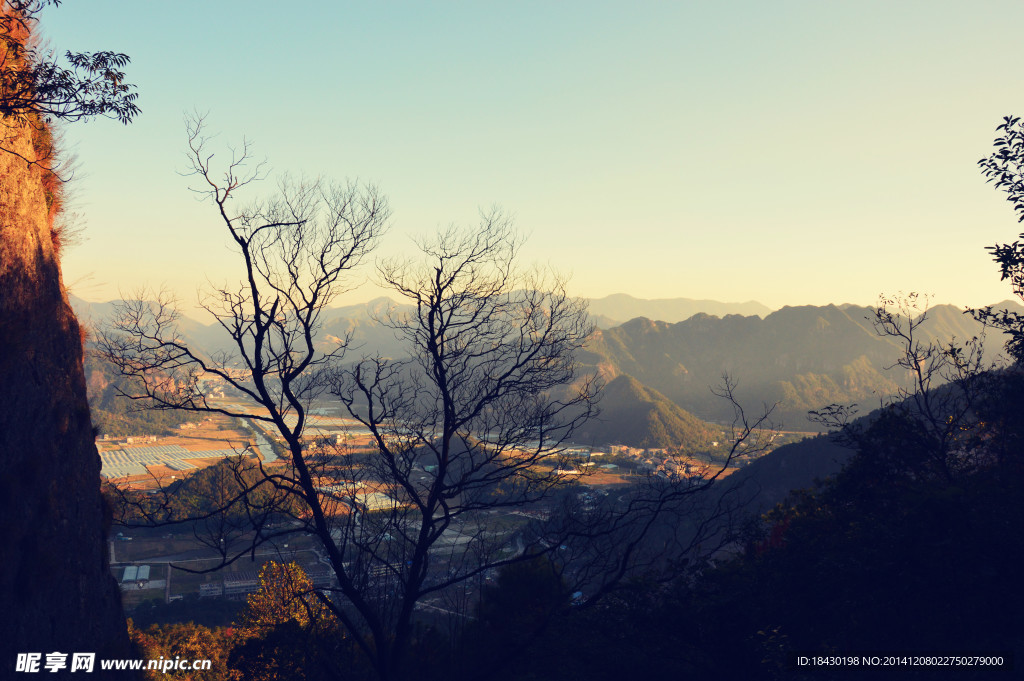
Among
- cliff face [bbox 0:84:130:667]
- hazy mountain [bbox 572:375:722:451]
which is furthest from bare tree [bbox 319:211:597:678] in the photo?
hazy mountain [bbox 572:375:722:451]

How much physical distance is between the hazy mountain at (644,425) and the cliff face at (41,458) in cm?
10600

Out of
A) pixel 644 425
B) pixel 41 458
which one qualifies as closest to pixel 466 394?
pixel 41 458

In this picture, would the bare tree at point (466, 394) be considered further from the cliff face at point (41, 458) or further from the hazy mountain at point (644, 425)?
the hazy mountain at point (644, 425)

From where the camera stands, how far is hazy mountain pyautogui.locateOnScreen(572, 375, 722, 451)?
12094 centimetres

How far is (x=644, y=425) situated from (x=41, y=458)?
12586 centimetres

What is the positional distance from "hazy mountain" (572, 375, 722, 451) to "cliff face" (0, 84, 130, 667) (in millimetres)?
106003

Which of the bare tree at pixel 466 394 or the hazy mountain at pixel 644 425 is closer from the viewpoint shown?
the bare tree at pixel 466 394

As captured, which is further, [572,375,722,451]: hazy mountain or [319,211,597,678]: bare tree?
[572,375,722,451]: hazy mountain

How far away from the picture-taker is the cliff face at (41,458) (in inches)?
380

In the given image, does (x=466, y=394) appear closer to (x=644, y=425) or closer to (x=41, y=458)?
(x=41, y=458)

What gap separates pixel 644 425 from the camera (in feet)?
422

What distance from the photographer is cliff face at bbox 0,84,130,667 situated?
965 centimetres

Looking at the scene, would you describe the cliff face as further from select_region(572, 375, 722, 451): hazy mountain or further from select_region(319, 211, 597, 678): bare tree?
select_region(572, 375, 722, 451): hazy mountain

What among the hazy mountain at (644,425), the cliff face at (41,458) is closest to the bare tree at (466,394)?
the cliff face at (41,458)
